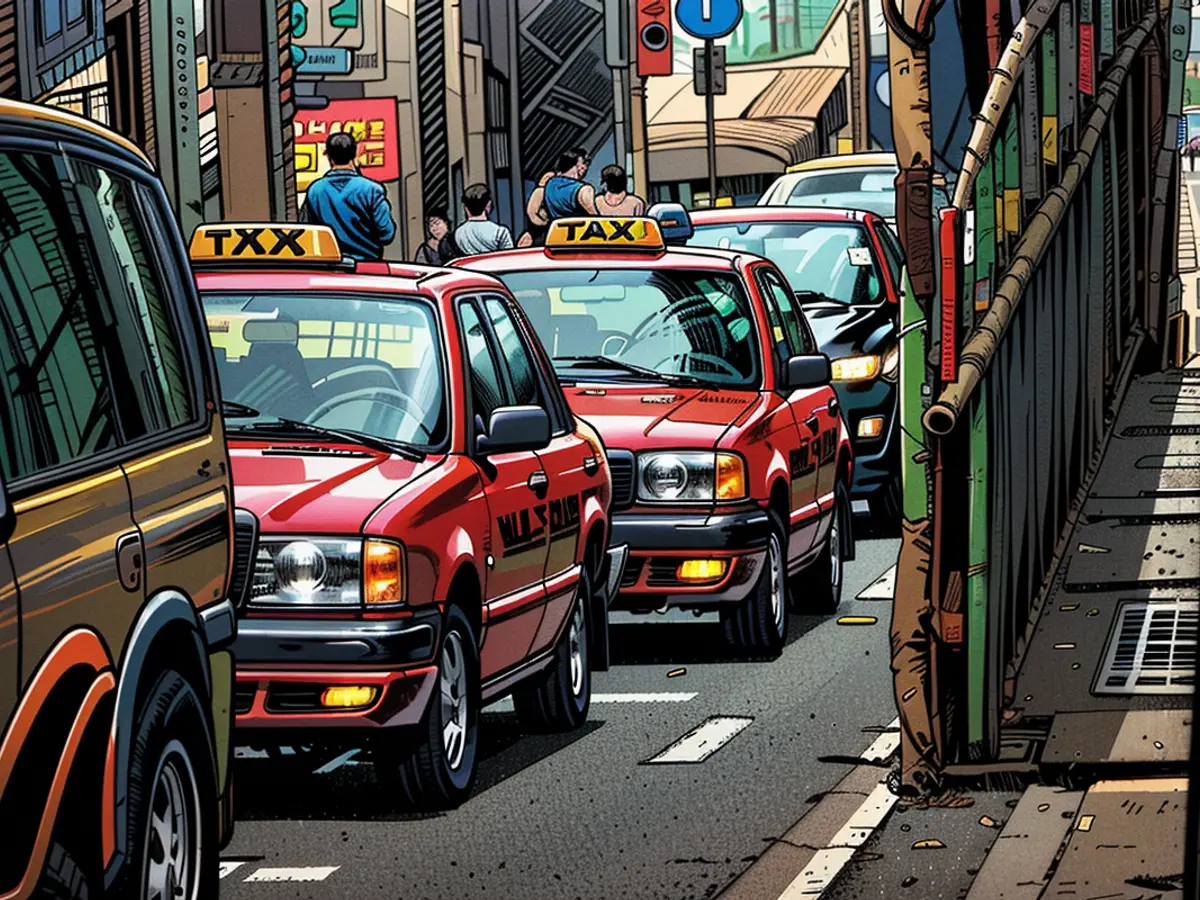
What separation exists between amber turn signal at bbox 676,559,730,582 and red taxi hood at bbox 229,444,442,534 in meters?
2.69

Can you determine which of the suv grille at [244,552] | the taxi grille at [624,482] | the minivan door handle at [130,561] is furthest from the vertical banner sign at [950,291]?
the taxi grille at [624,482]

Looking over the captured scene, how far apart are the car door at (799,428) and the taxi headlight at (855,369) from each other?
104 inches

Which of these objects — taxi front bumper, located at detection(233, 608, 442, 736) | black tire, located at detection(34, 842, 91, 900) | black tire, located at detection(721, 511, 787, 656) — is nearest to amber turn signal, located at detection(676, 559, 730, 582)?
black tire, located at detection(721, 511, 787, 656)

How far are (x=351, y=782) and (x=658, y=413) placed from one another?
3083 millimetres

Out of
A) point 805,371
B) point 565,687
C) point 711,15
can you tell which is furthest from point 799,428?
point 711,15

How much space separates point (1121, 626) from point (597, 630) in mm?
1916

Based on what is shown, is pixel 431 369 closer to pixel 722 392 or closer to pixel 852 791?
pixel 852 791

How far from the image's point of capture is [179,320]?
6.53 metres

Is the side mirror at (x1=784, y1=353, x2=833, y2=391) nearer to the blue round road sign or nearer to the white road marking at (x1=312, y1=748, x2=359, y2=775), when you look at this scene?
the white road marking at (x1=312, y1=748, x2=359, y2=775)

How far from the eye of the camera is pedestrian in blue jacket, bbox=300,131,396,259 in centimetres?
1628

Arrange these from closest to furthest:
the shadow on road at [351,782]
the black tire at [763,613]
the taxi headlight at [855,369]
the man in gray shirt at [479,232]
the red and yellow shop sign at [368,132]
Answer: the shadow on road at [351,782] < the black tire at [763,613] < the taxi headlight at [855,369] < the man in gray shirt at [479,232] < the red and yellow shop sign at [368,132]

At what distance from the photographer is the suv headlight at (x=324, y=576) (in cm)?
792

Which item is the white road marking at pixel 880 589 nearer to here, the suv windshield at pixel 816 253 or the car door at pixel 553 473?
the suv windshield at pixel 816 253

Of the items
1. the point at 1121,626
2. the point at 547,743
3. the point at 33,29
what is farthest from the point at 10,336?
the point at 33,29
